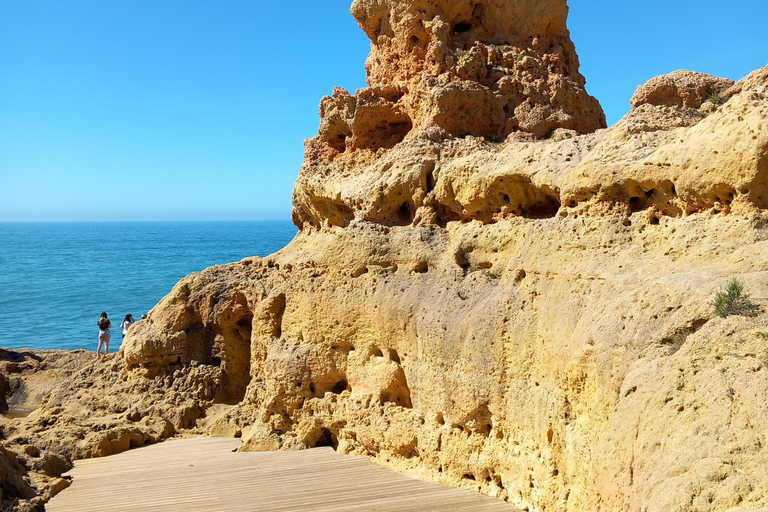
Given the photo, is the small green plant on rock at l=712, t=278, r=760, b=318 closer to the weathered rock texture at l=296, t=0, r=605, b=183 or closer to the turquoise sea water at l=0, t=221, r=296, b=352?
the weathered rock texture at l=296, t=0, r=605, b=183

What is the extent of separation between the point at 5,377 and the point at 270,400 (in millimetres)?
8048

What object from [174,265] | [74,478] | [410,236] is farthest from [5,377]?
[174,265]

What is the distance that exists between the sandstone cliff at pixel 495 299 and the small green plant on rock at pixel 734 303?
4.3 inches

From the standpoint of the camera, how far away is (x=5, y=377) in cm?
1543

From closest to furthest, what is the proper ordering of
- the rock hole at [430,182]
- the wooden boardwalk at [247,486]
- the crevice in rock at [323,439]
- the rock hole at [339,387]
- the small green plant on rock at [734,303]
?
1. the small green plant on rock at [734,303]
2. the wooden boardwalk at [247,486]
3. the rock hole at [430,182]
4. the rock hole at [339,387]
5. the crevice in rock at [323,439]

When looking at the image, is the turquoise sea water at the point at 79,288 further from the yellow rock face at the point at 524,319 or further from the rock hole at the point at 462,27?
the rock hole at the point at 462,27

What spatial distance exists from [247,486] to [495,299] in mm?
3792

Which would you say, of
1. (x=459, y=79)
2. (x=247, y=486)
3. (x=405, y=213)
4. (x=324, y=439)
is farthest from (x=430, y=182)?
(x=247, y=486)

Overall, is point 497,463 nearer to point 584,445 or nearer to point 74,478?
point 584,445

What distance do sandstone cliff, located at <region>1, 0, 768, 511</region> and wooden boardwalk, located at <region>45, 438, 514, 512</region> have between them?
33cm

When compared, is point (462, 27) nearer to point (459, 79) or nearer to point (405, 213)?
point (459, 79)

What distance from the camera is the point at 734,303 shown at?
16.9 ft

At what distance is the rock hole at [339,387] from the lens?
10172 millimetres

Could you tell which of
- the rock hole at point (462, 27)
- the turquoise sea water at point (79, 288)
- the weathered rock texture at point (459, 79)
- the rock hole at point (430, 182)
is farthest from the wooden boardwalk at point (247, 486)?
the turquoise sea water at point (79, 288)
